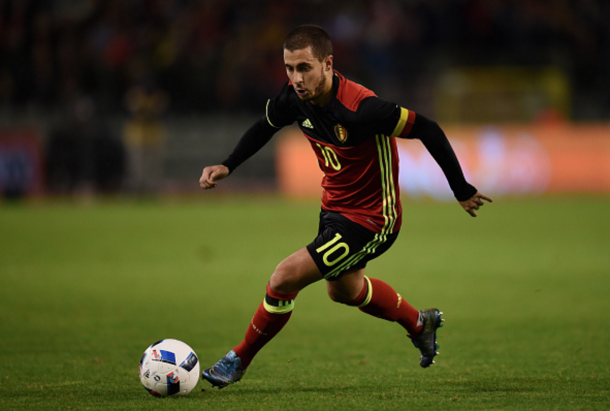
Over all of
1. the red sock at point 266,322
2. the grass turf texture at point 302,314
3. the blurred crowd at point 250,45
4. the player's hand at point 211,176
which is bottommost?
the grass turf texture at point 302,314

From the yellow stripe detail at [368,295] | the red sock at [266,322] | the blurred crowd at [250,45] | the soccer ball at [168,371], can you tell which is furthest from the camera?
the blurred crowd at [250,45]

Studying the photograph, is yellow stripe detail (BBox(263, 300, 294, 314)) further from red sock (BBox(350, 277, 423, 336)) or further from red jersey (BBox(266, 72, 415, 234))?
red jersey (BBox(266, 72, 415, 234))

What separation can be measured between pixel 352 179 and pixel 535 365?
5.36 ft

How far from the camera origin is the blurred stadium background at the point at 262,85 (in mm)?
17500

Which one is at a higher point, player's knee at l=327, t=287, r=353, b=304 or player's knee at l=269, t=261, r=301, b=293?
player's knee at l=269, t=261, r=301, b=293

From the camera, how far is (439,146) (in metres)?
4.51

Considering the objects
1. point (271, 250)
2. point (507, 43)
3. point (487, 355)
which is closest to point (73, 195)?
point (271, 250)

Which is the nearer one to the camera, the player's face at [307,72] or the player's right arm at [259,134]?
the player's face at [307,72]

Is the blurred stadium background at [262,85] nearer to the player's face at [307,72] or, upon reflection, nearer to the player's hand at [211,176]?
the player's hand at [211,176]

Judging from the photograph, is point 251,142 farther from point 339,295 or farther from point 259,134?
point 339,295

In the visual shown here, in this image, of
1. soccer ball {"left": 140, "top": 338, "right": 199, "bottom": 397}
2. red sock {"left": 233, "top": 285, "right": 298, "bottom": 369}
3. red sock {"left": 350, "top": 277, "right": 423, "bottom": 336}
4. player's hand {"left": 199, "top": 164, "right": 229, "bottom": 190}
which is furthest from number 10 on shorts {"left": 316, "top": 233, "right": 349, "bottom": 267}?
soccer ball {"left": 140, "top": 338, "right": 199, "bottom": 397}

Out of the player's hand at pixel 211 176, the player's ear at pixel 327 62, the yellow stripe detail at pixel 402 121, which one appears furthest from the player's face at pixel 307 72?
the player's hand at pixel 211 176

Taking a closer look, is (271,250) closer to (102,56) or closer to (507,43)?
(102,56)

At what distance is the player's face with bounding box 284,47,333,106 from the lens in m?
4.44
